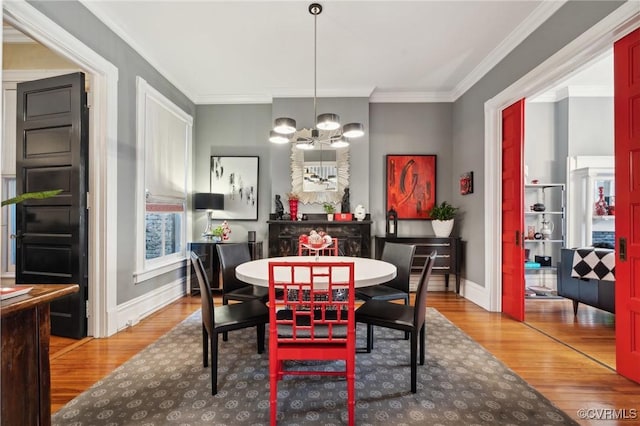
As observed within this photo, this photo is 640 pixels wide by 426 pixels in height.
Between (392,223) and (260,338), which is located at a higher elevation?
(392,223)

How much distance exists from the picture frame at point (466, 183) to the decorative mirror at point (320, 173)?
1647 mm

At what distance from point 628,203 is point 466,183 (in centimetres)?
221

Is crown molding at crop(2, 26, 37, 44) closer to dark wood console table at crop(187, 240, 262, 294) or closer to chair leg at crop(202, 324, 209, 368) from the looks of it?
dark wood console table at crop(187, 240, 262, 294)

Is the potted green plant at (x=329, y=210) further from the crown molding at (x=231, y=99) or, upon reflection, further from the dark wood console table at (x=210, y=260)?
the crown molding at (x=231, y=99)

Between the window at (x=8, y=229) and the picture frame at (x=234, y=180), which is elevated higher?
the picture frame at (x=234, y=180)

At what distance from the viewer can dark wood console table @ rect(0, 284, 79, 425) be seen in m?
1.17

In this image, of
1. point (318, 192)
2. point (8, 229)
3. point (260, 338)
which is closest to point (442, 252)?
point (318, 192)

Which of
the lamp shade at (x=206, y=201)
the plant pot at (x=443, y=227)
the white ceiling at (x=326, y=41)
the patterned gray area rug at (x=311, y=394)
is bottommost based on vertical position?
the patterned gray area rug at (x=311, y=394)

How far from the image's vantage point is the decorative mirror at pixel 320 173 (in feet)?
15.7

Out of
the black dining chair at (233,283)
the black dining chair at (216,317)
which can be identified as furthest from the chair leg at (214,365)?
the black dining chair at (233,283)

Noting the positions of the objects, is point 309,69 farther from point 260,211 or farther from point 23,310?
point 23,310

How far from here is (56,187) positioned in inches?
116

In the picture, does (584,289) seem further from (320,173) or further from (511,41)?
(320,173)

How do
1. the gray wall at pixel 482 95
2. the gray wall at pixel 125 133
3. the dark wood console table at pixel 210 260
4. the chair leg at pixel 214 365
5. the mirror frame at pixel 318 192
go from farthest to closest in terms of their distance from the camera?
1. the mirror frame at pixel 318 192
2. the dark wood console table at pixel 210 260
3. the gray wall at pixel 125 133
4. the gray wall at pixel 482 95
5. the chair leg at pixel 214 365
